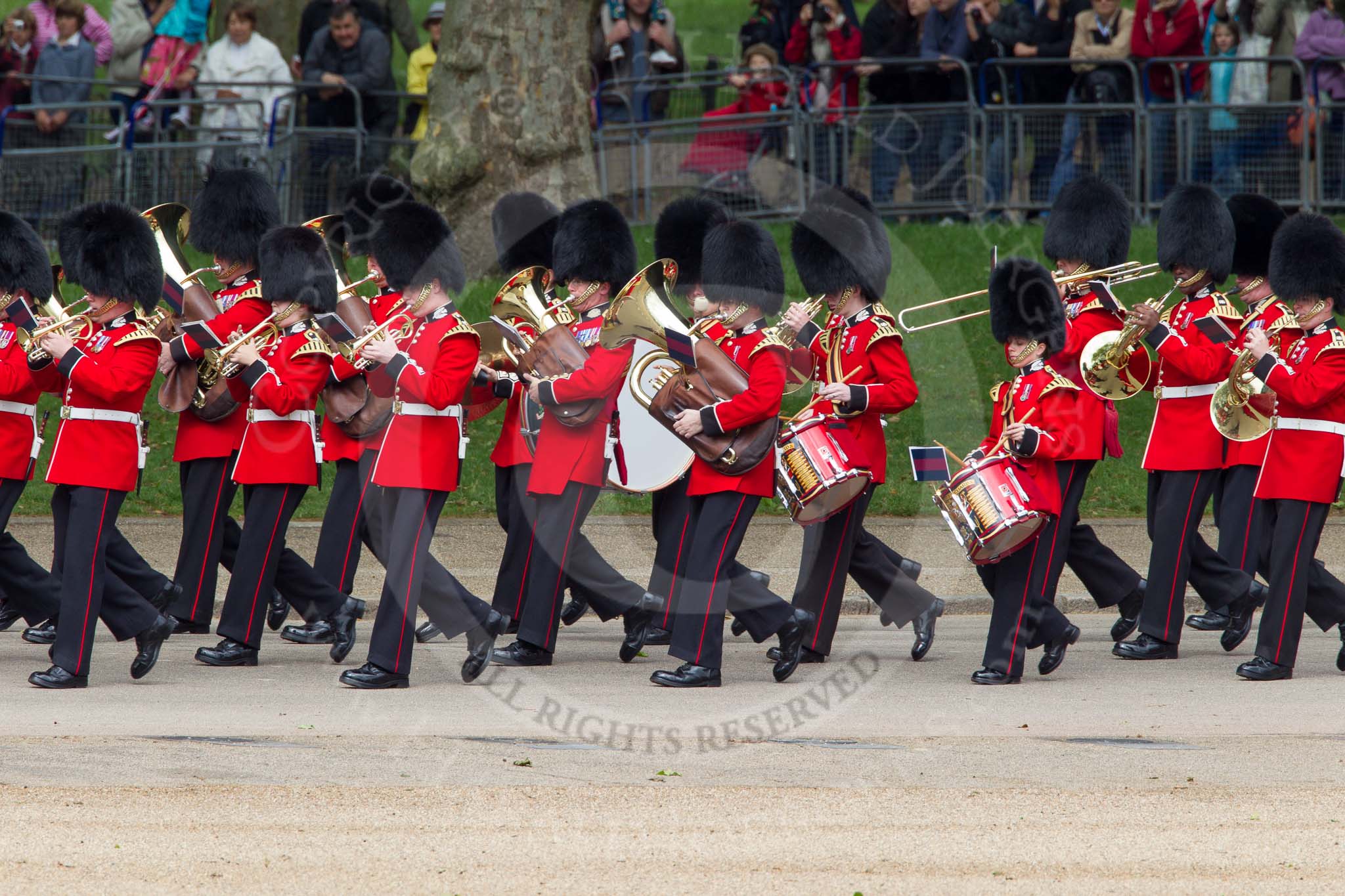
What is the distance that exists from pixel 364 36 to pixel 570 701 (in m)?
8.20

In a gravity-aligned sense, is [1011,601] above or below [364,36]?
below

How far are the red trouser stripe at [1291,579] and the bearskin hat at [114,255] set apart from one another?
3747 mm

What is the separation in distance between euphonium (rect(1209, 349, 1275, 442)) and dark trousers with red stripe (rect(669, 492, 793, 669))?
1.61m

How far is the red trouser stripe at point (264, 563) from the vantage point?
660 centimetres

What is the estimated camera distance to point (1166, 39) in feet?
42.5

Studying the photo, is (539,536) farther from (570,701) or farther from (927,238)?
(927,238)

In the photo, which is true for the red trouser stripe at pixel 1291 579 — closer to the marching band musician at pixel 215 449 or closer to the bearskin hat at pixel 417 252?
the bearskin hat at pixel 417 252

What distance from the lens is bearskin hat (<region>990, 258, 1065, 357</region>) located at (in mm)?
6418

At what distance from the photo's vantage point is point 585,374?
646cm

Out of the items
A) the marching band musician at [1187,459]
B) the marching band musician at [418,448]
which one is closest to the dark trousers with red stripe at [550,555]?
the marching band musician at [418,448]

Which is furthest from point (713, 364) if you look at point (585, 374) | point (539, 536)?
point (539, 536)

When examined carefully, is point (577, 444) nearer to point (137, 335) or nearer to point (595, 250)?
point (595, 250)

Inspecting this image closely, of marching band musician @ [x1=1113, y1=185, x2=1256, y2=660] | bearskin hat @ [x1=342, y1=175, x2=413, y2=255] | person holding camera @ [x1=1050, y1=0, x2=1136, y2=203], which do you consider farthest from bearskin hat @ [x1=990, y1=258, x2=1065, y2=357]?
person holding camera @ [x1=1050, y1=0, x2=1136, y2=203]

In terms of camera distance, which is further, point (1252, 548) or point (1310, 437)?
point (1252, 548)
